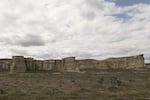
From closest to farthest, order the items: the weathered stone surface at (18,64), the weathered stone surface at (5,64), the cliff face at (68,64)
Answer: the weathered stone surface at (18,64) < the cliff face at (68,64) < the weathered stone surface at (5,64)

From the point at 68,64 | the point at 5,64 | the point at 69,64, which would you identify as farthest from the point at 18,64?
the point at 69,64

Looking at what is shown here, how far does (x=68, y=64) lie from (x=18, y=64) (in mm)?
20515

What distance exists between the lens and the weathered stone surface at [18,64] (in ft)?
320

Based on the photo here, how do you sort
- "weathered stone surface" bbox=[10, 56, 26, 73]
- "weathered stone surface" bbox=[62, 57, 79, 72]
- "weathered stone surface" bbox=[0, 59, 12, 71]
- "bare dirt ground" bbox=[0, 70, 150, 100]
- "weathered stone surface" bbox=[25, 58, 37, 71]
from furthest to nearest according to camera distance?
"weathered stone surface" bbox=[0, 59, 12, 71], "weathered stone surface" bbox=[25, 58, 37, 71], "weathered stone surface" bbox=[62, 57, 79, 72], "weathered stone surface" bbox=[10, 56, 26, 73], "bare dirt ground" bbox=[0, 70, 150, 100]

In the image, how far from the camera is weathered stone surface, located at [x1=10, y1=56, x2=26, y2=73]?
97562mm

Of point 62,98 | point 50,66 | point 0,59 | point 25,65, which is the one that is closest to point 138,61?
point 50,66

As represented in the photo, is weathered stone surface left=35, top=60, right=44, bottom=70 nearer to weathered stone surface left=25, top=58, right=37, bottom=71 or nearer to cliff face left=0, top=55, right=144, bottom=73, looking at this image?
cliff face left=0, top=55, right=144, bottom=73

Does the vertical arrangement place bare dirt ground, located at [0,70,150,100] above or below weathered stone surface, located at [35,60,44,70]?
below

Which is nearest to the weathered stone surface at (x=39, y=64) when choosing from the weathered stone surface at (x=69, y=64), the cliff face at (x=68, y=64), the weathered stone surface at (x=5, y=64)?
the cliff face at (x=68, y=64)

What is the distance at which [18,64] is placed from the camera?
99.5 m

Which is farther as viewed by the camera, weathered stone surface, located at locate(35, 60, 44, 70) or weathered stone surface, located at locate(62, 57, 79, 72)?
weathered stone surface, located at locate(35, 60, 44, 70)

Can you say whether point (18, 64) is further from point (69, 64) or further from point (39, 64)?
point (69, 64)

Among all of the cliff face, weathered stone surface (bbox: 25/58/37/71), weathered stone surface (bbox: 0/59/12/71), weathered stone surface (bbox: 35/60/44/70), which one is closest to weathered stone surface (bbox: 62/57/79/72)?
the cliff face

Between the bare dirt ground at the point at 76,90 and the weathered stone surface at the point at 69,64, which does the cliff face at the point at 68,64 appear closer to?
the weathered stone surface at the point at 69,64
